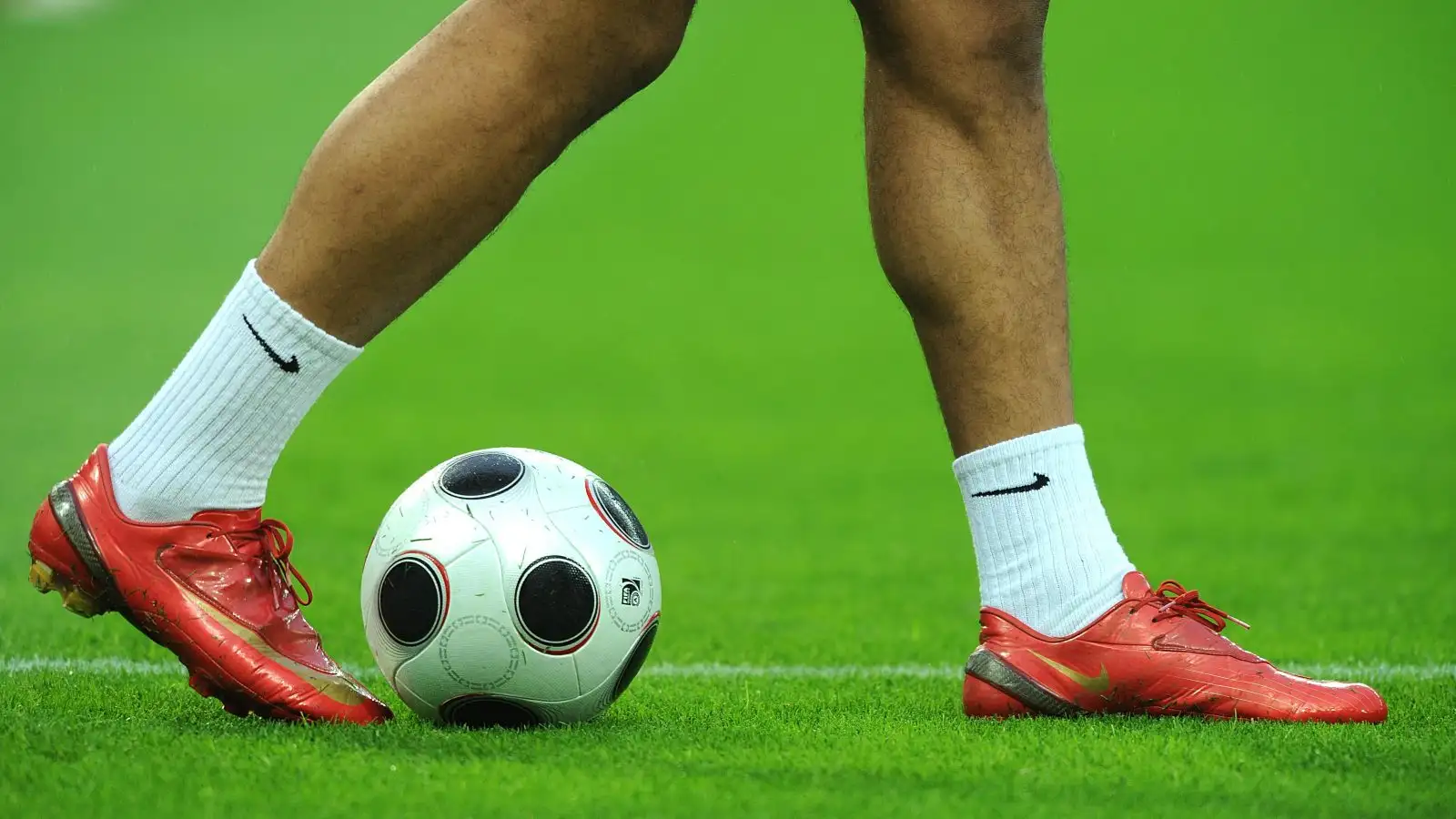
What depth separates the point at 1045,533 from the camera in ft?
9.46

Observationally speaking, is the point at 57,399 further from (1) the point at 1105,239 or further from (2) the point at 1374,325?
(1) the point at 1105,239

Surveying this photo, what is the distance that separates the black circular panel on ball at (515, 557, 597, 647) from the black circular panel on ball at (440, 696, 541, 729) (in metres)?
0.11

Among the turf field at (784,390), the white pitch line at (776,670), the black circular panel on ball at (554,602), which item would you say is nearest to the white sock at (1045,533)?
the turf field at (784,390)

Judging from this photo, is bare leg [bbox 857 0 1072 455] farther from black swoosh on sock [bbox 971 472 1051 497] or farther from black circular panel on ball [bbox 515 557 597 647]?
black circular panel on ball [bbox 515 557 597 647]

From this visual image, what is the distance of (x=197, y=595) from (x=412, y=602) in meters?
0.31

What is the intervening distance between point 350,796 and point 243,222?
540 inches

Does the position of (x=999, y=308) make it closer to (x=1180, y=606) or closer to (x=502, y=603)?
(x=1180, y=606)

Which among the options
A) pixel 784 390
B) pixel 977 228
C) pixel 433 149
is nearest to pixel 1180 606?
pixel 977 228

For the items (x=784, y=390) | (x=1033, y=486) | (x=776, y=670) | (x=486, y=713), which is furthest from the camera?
A: (x=784, y=390)

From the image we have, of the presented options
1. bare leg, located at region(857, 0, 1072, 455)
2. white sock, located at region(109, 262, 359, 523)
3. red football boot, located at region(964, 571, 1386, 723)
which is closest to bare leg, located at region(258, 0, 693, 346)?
white sock, located at region(109, 262, 359, 523)

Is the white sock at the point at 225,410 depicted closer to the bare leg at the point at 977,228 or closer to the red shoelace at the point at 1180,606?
the bare leg at the point at 977,228

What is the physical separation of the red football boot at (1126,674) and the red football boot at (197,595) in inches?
37.9

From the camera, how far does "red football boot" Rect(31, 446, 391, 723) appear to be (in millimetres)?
2564

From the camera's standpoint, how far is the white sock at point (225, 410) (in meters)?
2.57
